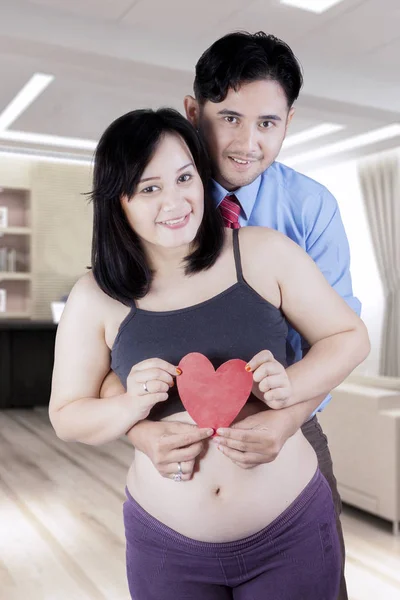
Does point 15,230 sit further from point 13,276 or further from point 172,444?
point 172,444

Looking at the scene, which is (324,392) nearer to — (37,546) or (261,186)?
(261,186)

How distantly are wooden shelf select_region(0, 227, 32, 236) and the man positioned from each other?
8.57 meters

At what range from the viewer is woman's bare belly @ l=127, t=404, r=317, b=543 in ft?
3.81

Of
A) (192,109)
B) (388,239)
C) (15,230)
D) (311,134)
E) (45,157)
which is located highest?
(311,134)

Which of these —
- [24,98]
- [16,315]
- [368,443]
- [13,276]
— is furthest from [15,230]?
[368,443]

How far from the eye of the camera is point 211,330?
1.15 meters

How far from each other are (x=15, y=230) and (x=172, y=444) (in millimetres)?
9040

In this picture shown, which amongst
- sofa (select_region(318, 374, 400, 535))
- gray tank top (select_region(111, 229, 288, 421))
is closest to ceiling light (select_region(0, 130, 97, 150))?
sofa (select_region(318, 374, 400, 535))

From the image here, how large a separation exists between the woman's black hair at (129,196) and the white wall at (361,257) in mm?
7914

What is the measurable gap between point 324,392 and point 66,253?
359 inches

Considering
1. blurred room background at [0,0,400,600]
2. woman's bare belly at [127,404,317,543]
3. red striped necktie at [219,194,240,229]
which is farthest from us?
A: blurred room background at [0,0,400,600]

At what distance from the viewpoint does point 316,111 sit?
20.8 feet

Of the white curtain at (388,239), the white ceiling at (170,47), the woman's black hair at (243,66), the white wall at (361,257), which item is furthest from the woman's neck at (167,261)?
the white wall at (361,257)

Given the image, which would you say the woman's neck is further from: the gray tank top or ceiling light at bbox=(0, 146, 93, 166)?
ceiling light at bbox=(0, 146, 93, 166)
